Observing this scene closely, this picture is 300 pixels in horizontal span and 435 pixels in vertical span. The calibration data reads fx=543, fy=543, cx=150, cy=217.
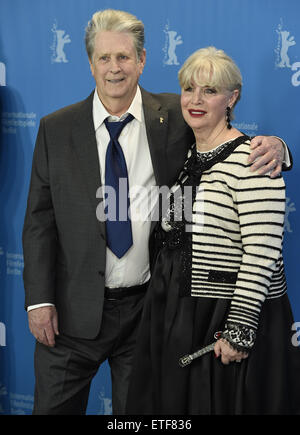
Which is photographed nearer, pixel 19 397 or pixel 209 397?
pixel 209 397

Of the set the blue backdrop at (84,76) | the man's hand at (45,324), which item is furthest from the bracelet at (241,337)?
the blue backdrop at (84,76)

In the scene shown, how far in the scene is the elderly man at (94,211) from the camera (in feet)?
6.40

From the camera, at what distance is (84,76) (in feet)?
8.40

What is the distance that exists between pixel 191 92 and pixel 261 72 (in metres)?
0.63

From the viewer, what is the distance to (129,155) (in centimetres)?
199

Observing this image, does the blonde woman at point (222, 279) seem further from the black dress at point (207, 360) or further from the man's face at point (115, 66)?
the man's face at point (115, 66)

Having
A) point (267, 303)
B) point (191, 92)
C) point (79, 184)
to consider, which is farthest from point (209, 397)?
point (191, 92)

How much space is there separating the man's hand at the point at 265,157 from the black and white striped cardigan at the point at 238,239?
0.07ft

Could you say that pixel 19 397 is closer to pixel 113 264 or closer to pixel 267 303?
pixel 113 264

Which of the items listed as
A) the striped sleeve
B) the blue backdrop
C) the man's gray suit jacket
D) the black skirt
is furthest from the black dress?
the blue backdrop

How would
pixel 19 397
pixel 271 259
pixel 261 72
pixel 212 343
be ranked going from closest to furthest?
pixel 271 259, pixel 212 343, pixel 261 72, pixel 19 397

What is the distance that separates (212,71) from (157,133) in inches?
13.7

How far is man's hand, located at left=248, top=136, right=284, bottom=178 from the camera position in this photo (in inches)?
66.4

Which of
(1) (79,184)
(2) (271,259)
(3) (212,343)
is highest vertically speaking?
(1) (79,184)
